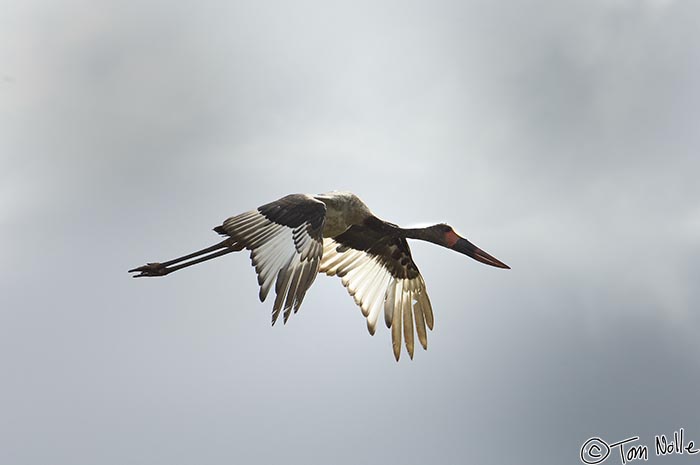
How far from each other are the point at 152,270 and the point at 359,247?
4582 mm

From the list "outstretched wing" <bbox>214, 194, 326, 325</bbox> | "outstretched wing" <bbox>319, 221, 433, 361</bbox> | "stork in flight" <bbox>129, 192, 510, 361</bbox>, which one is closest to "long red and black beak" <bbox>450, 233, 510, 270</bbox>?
"stork in flight" <bbox>129, 192, 510, 361</bbox>

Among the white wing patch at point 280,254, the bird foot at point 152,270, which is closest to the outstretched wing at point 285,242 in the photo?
the white wing patch at point 280,254

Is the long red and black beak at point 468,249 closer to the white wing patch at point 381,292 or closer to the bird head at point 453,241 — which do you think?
the bird head at point 453,241

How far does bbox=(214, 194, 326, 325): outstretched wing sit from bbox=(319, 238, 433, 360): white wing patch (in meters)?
4.81

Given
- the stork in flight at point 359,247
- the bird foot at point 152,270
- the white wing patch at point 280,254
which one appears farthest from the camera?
the bird foot at point 152,270

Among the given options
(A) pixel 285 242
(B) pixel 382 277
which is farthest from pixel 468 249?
(A) pixel 285 242

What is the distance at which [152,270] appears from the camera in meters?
20.9

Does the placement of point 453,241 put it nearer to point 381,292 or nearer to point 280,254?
point 381,292

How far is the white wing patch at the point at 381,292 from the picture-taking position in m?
22.0

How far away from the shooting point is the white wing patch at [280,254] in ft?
50.9

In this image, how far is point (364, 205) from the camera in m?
21.1

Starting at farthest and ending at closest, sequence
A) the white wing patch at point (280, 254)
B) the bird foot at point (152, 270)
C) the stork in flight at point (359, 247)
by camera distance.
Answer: the bird foot at point (152, 270), the stork in flight at point (359, 247), the white wing patch at point (280, 254)

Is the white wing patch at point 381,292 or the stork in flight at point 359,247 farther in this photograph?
the white wing patch at point 381,292

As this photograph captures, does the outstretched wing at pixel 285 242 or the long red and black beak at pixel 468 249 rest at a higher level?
the long red and black beak at pixel 468 249
